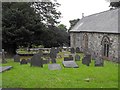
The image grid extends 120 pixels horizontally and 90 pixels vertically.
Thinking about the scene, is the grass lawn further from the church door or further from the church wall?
the church door

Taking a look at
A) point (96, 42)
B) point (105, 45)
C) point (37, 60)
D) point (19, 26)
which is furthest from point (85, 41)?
point (37, 60)

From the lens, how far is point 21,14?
26.3 meters

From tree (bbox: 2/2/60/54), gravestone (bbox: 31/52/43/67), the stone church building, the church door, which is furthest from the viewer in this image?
the church door

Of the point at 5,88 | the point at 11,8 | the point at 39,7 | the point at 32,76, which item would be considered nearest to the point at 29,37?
the point at 11,8

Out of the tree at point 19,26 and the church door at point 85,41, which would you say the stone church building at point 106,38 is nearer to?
the church door at point 85,41

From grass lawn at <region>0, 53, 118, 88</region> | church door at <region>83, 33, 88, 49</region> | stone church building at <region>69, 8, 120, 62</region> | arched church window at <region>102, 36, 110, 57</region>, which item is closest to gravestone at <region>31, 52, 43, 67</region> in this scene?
grass lawn at <region>0, 53, 118, 88</region>

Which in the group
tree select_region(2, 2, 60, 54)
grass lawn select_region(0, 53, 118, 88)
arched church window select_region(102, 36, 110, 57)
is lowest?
grass lawn select_region(0, 53, 118, 88)

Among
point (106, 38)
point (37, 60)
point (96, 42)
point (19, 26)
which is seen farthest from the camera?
point (96, 42)

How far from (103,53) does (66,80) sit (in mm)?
12601

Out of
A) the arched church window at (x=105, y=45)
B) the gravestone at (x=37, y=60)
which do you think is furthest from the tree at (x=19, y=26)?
the gravestone at (x=37, y=60)

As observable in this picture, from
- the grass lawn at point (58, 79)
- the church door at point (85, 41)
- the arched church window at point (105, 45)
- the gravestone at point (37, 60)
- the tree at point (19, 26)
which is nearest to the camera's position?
the grass lawn at point (58, 79)

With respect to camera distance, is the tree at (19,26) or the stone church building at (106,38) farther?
the tree at (19,26)

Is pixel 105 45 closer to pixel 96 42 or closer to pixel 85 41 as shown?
pixel 96 42

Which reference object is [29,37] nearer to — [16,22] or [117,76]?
[16,22]
